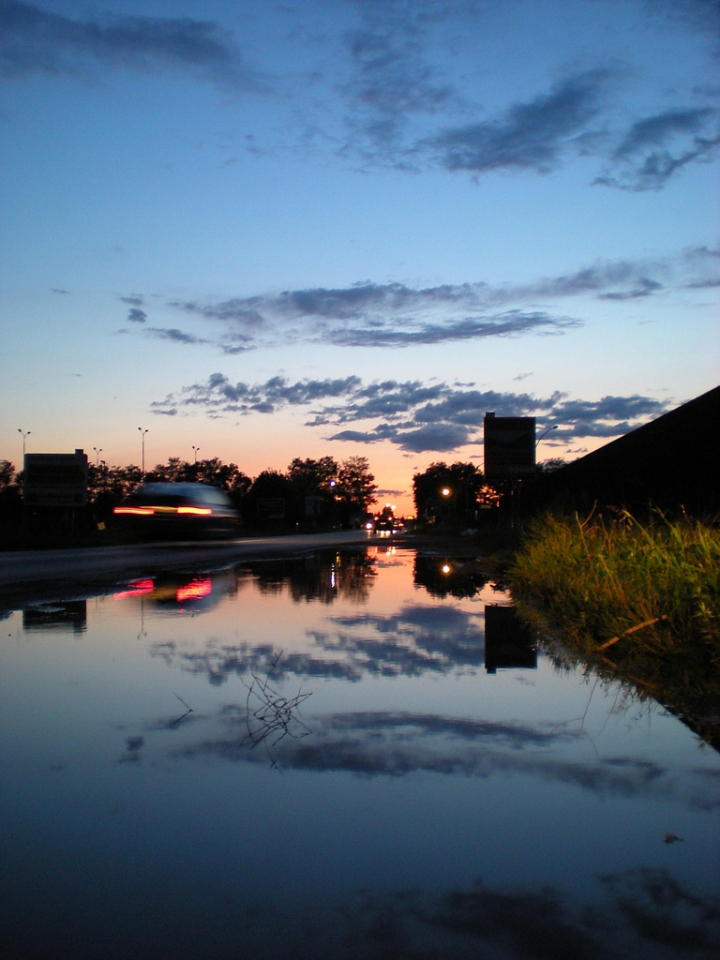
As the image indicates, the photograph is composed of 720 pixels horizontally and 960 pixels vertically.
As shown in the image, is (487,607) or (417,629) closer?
(417,629)

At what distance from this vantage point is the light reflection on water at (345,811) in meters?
3.13

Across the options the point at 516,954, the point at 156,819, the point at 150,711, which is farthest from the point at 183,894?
the point at 150,711

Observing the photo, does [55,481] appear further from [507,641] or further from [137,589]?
[507,641]

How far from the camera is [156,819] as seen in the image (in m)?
4.13

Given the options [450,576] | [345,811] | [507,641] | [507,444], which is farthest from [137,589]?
[507,444]

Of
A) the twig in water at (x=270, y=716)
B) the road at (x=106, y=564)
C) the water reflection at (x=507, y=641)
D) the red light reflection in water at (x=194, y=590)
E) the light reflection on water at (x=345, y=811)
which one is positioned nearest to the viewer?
the light reflection on water at (x=345, y=811)

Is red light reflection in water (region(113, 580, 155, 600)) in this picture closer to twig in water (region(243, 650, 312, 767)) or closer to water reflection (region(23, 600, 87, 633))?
water reflection (region(23, 600, 87, 633))

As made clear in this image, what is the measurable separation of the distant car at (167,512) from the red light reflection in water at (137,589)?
12944mm

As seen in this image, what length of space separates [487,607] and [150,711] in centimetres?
758

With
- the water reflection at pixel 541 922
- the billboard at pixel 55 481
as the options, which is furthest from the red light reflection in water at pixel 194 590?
the billboard at pixel 55 481

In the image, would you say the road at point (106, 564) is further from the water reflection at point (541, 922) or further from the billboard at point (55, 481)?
the billboard at point (55, 481)

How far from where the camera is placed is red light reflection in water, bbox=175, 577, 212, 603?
46.8ft

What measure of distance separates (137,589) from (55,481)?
1848 inches

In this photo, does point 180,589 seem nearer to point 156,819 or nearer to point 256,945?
point 156,819
